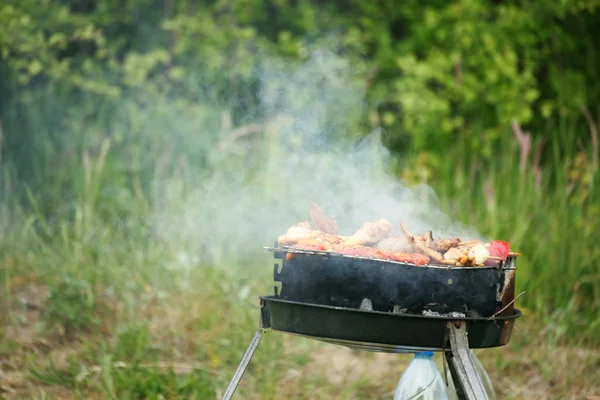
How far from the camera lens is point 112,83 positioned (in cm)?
688

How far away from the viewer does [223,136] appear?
5.97 metres

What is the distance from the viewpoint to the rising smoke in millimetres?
5215

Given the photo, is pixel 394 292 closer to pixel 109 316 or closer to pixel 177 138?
pixel 109 316

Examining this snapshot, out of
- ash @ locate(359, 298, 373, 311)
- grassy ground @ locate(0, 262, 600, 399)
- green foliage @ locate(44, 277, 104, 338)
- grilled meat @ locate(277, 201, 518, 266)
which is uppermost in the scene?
grilled meat @ locate(277, 201, 518, 266)

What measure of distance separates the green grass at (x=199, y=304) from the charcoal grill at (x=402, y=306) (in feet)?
4.68

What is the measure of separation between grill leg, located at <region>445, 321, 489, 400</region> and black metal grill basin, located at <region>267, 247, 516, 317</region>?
0.25 feet

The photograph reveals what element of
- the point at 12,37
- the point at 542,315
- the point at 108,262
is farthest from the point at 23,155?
the point at 542,315


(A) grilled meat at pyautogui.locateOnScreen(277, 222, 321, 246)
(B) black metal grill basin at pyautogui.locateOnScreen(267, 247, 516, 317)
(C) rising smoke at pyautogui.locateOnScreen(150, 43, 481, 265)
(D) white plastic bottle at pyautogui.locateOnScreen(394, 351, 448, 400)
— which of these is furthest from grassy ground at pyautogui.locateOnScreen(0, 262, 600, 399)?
(B) black metal grill basin at pyautogui.locateOnScreen(267, 247, 516, 317)

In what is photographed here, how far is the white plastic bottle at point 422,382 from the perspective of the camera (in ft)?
9.83

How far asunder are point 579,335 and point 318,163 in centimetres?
252

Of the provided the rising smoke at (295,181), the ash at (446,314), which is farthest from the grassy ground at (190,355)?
the ash at (446,314)

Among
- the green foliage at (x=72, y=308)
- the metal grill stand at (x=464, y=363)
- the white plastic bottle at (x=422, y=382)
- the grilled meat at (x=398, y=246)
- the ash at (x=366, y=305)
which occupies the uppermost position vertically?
the grilled meat at (x=398, y=246)

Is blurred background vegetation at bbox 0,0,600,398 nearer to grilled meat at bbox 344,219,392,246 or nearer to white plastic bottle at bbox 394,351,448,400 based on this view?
white plastic bottle at bbox 394,351,448,400

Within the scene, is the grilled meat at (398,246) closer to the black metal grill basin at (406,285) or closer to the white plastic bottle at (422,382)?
the black metal grill basin at (406,285)
